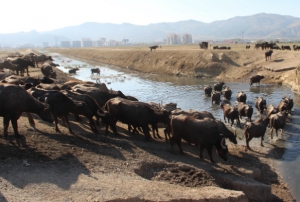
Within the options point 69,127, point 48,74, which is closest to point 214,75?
point 48,74

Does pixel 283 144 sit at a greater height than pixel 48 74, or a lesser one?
lesser

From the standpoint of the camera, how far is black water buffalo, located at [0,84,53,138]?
34.5ft

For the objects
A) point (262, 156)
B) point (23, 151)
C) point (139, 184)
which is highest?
point (23, 151)

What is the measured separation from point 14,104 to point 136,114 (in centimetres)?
467

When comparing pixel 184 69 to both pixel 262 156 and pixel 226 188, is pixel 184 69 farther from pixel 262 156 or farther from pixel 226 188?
pixel 226 188

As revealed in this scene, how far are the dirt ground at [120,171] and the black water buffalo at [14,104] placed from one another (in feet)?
2.20

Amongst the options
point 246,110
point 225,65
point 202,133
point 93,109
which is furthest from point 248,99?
point 225,65

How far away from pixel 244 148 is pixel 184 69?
30365mm

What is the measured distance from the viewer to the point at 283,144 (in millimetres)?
14258

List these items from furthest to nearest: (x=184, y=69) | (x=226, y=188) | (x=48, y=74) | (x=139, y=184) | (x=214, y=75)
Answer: (x=184, y=69), (x=214, y=75), (x=48, y=74), (x=226, y=188), (x=139, y=184)

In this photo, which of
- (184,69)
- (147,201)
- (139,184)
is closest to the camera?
(147,201)

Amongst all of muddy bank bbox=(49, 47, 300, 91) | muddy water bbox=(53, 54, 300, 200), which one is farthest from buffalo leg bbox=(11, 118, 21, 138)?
muddy bank bbox=(49, 47, 300, 91)

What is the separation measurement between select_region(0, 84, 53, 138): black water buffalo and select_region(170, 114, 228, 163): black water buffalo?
5.17 m

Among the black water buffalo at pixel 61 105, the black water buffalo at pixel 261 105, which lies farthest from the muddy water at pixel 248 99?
the black water buffalo at pixel 61 105
